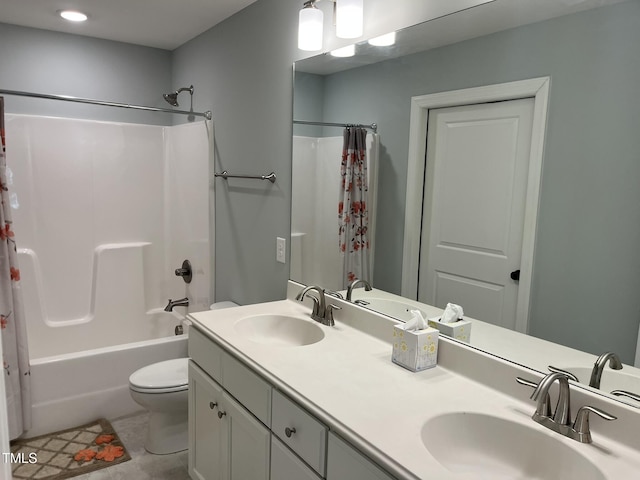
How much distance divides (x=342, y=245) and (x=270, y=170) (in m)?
0.69

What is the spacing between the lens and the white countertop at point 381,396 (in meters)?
1.06

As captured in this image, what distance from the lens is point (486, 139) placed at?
4.90 ft

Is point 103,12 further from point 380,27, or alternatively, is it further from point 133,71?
point 380,27

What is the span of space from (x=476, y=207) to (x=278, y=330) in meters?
1.01

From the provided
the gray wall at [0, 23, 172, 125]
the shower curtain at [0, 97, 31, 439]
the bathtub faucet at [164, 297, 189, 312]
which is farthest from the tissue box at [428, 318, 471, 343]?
the gray wall at [0, 23, 172, 125]

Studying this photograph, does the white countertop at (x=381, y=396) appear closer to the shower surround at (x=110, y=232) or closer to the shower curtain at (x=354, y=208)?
the shower curtain at (x=354, y=208)

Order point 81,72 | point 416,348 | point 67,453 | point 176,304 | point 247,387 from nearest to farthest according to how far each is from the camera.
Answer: point 416,348
point 247,387
point 67,453
point 81,72
point 176,304

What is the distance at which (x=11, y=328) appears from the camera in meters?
2.51

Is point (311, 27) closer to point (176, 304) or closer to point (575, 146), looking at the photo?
point (575, 146)

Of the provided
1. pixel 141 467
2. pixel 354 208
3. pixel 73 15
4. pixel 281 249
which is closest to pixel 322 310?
pixel 354 208

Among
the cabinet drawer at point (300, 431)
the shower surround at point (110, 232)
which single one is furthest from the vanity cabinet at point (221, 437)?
the shower surround at point (110, 232)

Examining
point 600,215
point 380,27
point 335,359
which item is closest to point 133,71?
point 380,27

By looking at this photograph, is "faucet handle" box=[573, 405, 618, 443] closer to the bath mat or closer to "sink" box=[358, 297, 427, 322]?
"sink" box=[358, 297, 427, 322]

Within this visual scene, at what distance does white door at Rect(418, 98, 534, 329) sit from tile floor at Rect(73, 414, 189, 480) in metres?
1.56
